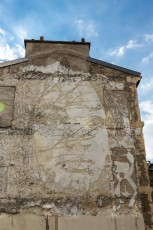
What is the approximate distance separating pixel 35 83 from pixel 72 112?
1.29 m

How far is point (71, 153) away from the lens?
685 centimetres

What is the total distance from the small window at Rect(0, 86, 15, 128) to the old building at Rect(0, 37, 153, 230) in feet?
0.08

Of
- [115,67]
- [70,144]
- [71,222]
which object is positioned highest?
[115,67]

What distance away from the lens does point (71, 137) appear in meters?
7.02

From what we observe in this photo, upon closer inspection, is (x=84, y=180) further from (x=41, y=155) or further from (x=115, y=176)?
(x=41, y=155)

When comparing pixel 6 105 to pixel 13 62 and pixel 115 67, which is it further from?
pixel 115 67

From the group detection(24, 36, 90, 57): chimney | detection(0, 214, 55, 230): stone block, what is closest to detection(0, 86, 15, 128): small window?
detection(24, 36, 90, 57): chimney

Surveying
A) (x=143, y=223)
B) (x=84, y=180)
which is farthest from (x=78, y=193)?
(x=143, y=223)

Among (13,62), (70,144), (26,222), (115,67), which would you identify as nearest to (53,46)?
(13,62)

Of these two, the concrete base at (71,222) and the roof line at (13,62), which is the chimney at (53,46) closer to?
the roof line at (13,62)

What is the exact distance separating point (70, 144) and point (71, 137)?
18 centimetres

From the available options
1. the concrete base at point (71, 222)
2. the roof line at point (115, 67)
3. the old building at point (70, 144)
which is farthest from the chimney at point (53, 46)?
the concrete base at point (71, 222)

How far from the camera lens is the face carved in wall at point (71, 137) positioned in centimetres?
660

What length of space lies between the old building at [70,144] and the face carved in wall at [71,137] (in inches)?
0.9
